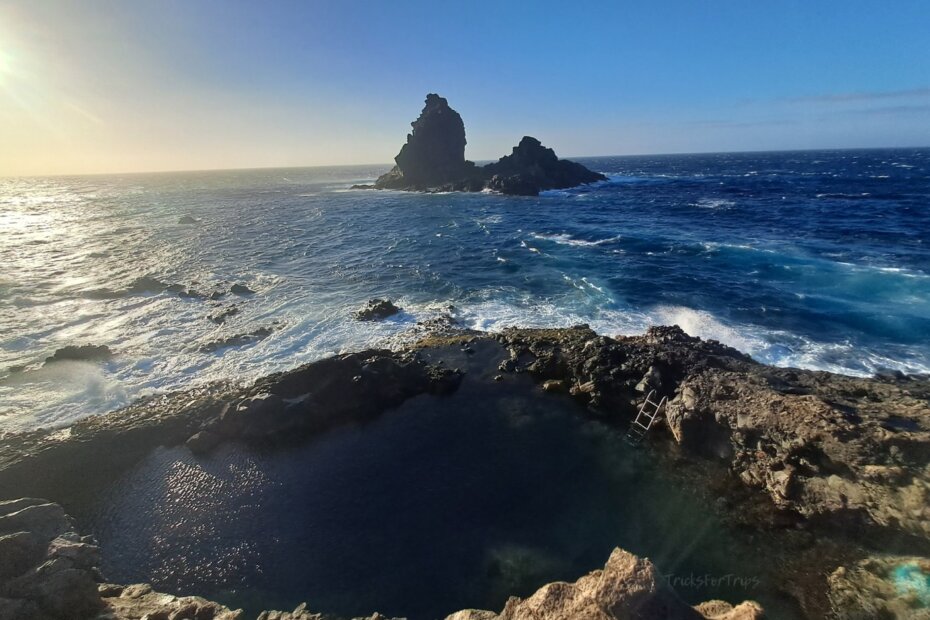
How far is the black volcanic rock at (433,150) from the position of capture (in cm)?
13338

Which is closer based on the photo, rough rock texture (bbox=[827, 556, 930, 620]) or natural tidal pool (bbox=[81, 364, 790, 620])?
rough rock texture (bbox=[827, 556, 930, 620])

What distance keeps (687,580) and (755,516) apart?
414 cm

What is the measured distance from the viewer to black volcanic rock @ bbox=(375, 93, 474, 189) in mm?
133375

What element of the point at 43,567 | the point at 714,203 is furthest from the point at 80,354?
the point at 714,203

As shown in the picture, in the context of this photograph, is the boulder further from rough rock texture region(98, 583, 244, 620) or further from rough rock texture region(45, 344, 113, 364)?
rough rock texture region(98, 583, 244, 620)

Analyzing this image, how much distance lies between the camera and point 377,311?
114ft

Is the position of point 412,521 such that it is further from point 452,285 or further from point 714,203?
point 714,203

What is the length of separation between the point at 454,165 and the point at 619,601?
145m

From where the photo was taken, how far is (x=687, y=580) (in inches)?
522

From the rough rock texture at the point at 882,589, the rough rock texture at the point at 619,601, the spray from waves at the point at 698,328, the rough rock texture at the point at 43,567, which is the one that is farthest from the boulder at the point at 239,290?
the rough rock texture at the point at 882,589

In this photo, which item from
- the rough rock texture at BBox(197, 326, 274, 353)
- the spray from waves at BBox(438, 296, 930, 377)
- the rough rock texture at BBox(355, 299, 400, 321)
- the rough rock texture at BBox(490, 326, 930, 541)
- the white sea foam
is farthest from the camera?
the white sea foam

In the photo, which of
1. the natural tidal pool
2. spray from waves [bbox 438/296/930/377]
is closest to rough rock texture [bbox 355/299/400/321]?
spray from waves [bbox 438/296/930/377]

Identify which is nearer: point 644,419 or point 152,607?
point 152,607

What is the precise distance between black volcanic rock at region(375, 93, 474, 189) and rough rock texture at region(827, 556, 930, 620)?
135 meters
